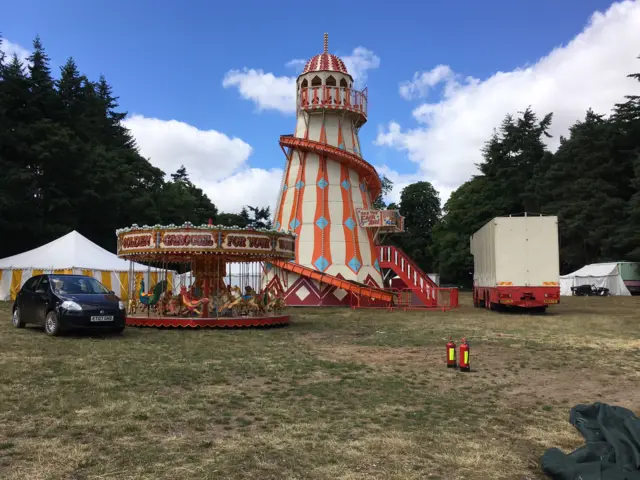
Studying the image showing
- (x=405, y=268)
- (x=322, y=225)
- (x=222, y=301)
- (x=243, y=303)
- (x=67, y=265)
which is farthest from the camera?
(x=405, y=268)

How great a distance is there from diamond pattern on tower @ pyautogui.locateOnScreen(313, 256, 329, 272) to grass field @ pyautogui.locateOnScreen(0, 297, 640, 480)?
16.4 meters

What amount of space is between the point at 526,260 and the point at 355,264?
10997 millimetres

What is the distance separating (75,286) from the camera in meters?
Answer: 14.2

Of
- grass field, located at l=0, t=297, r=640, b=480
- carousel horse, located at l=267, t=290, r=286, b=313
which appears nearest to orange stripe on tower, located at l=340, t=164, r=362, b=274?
carousel horse, located at l=267, t=290, r=286, b=313

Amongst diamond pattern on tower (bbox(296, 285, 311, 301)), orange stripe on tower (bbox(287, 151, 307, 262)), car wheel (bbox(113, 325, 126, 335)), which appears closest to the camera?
car wheel (bbox(113, 325, 126, 335))

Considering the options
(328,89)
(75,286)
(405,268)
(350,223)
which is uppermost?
(328,89)

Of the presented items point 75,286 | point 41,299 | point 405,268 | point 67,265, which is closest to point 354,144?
point 405,268

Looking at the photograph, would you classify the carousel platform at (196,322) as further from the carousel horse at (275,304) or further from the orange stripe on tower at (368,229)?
the orange stripe on tower at (368,229)

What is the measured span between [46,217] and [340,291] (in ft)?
70.7

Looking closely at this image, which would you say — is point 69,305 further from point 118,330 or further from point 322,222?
→ point 322,222

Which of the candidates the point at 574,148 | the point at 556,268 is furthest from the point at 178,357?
the point at 574,148

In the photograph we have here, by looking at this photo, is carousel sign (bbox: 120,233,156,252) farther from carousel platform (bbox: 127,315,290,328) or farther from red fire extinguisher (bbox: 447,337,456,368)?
red fire extinguisher (bbox: 447,337,456,368)

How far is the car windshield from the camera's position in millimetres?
13883

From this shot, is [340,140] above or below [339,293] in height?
above
